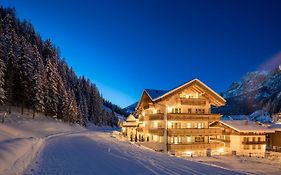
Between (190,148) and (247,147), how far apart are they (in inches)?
443

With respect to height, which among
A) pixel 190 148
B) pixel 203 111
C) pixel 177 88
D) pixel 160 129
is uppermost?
pixel 177 88

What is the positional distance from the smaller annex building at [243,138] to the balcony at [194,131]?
3127 millimetres

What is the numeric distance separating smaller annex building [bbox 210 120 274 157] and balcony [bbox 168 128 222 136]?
3127 mm

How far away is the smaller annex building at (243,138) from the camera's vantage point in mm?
53156

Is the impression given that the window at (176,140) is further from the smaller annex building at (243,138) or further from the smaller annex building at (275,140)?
the smaller annex building at (275,140)

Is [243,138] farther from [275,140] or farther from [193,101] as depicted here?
[193,101]

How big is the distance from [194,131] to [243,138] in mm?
9769

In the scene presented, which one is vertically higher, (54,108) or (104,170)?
(54,108)

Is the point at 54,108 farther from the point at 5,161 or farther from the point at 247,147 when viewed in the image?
the point at 5,161

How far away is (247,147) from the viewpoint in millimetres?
53500

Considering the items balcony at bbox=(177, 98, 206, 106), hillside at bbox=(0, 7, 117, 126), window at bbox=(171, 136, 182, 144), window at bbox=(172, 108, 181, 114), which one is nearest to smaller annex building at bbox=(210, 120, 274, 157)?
balcony at bbox=(177, 98, 206, 106)

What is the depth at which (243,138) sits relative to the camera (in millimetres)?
53469

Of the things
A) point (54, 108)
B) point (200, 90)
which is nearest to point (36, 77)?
point (54, 108)

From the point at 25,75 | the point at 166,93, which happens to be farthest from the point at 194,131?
the point at 25,75
